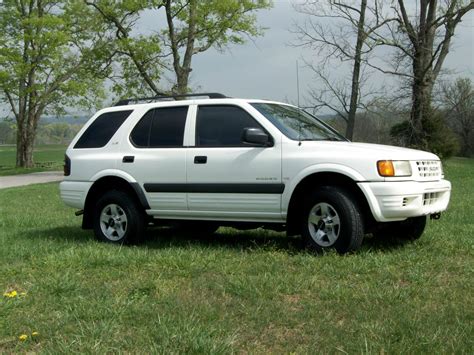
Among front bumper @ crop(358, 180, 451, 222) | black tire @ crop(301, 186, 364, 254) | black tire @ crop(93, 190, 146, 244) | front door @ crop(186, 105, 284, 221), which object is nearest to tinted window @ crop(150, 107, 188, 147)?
front door @ crop(186, 105, 284, 221)

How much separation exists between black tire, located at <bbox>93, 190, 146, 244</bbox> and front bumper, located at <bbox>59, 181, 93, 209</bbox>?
231 mm

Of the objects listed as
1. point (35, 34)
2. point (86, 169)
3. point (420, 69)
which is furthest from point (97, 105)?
point (86, 169)

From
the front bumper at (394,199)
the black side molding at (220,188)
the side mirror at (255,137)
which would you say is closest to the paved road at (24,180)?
the black side molding at (220,188)

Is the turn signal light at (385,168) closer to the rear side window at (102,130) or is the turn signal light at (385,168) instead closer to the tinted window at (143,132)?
the tinted window at (143,132)

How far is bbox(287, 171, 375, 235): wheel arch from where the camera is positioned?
19.7 feet

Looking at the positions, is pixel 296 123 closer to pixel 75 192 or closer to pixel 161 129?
pixel 161 129

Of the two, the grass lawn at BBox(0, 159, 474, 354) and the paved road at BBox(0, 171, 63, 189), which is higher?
the grass lawn at BBox(0, 159, 474, 354)

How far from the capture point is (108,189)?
7.50 meters

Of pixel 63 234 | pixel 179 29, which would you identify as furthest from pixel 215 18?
pixel 63 234

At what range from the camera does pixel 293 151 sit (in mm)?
6203

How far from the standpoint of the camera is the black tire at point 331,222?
5.84m

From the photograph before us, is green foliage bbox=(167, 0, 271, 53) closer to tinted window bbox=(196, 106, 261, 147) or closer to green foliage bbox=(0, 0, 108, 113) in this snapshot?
green foliage bbox=(0, 0, 108, 113)

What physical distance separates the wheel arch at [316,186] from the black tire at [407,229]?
2.61 feet

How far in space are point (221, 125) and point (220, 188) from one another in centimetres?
77
